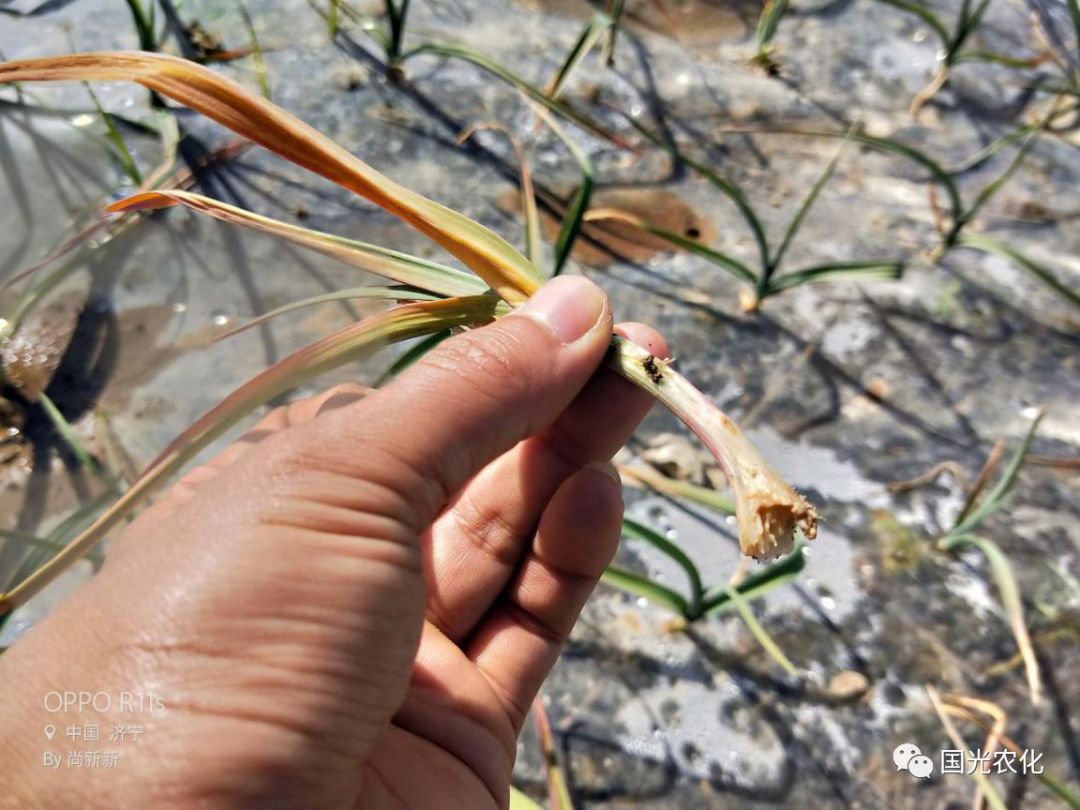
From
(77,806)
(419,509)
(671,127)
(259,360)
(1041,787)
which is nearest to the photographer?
(77,806)

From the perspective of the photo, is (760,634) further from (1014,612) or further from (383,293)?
(383,293)

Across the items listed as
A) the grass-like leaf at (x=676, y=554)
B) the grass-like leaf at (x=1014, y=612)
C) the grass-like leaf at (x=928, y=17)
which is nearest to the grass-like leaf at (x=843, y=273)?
the grass-like leaf at (x=1014, y=612)

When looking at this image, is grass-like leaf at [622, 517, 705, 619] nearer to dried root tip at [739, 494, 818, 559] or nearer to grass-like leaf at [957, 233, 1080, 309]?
dried root tip at [739, 494, 818, 559]

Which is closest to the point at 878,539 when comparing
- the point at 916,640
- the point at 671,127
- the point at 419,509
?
the point at 916,640

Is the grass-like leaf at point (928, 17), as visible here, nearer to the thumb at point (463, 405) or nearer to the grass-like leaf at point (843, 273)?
the grass-like leaf at point (843, 273)

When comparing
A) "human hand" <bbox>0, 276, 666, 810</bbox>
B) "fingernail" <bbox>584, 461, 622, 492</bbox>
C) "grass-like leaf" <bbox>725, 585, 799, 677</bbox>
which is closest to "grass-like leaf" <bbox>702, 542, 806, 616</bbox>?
"grass-like leaf" <bbox>725, 585, 799, 677</bbox>

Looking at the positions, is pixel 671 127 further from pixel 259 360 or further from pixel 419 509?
pixel 419 509

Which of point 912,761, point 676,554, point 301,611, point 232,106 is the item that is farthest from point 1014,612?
point 232,106
